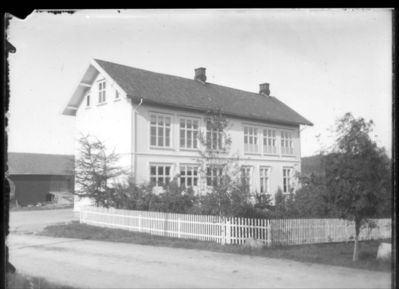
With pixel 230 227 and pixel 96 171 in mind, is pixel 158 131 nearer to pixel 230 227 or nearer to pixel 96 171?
pixel 96 171

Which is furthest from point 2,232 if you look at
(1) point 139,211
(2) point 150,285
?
(1) point 139,211

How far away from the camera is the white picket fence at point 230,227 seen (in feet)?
31.7

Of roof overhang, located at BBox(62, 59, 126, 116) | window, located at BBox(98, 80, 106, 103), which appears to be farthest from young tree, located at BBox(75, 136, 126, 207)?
window, located at BBox(98, 80, 106, 103)

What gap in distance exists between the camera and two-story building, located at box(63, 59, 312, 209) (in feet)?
38.7

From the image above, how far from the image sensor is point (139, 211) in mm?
11539

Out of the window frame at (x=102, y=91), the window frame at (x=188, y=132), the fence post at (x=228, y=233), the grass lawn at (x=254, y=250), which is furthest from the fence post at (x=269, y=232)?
the window frame at (x=102, y=91)

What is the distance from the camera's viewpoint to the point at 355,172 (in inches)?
291

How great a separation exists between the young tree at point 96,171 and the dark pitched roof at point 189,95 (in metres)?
2.54

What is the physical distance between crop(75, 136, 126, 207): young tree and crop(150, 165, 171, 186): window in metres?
1.41

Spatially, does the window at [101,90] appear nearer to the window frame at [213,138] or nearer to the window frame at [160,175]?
the window frame at [160,175]

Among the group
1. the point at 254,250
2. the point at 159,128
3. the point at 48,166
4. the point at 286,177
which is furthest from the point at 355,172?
the point at 48,166

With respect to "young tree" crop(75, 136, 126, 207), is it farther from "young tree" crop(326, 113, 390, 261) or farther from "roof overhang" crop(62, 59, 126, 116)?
"young tree" crop(326, 113, 390, 261)

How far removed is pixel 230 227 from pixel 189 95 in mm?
5434
